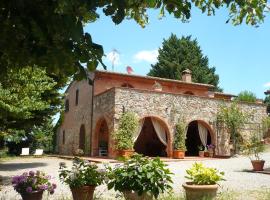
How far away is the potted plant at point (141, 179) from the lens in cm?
604

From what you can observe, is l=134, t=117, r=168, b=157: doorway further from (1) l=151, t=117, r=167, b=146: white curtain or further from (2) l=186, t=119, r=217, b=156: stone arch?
(1) l=151, t=117, r=167, b=146: white curtain

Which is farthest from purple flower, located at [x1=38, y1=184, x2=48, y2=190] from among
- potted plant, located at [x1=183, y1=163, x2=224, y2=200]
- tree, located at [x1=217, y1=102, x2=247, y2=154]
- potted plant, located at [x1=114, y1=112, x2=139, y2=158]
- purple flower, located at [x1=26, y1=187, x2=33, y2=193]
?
tree, located at [x1=217, y1=102, x2=247, y2=154]

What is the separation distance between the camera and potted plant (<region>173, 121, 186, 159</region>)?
20797 mm

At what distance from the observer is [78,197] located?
264 inches

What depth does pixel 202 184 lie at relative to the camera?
23.2 ft

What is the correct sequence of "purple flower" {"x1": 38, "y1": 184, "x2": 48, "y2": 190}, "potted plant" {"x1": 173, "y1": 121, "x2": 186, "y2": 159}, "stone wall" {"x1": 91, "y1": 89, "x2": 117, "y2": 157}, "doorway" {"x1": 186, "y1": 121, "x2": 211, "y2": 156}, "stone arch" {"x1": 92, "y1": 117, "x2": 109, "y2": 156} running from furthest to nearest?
"doorway" {"x1": 186, "y1": 121, "x2": 211, "y2": 156}
"stone arch" {"x1": 92, "y1": 117, "x2": 109, "y2": 156}
"potted plant" {"x1": 173, "y1": 121, "x2": 186, "y2": 159}
"stone wall" {"x1": 91, "y1": 89, "x2": 117, "y2": 157}
"purple flower" {"x1": 38, "y1": 184, "x2": 48, "y2": 190}

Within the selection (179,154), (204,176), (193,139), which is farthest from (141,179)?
(193,139)

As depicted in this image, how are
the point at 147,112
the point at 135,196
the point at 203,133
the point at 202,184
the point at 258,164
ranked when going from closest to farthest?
1. the point at 135,196
2. the point at 202,184
3. the point at 258,164
4. the point at 147,112
5. the point at 203,133

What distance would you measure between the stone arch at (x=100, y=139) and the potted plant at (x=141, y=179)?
15669mm

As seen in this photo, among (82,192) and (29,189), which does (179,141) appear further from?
(29,189)

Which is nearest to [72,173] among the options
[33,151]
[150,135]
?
[150,135]

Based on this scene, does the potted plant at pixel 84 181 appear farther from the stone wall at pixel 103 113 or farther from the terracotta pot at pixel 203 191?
the stone wall at pixel 103 113

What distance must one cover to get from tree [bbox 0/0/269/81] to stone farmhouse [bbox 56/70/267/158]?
55.1ft

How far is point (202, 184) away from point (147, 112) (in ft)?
45.4
